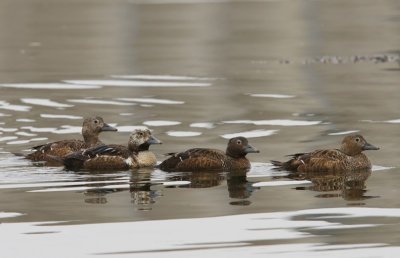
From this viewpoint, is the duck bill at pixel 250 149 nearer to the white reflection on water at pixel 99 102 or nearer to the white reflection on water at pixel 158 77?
the white reflection on water at pixel 99 102

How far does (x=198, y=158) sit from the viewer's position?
680 inches

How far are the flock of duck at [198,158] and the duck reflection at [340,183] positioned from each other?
0.12 metres

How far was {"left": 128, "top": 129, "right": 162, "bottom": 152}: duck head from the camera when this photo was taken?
58.4 feet

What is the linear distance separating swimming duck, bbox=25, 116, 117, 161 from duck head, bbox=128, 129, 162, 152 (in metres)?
0.97

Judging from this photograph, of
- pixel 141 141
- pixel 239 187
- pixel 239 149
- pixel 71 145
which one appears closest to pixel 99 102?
pixel 71 145

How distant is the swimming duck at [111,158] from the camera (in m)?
17.6

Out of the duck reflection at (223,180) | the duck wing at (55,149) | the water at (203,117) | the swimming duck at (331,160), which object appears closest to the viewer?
the water at (203,117)

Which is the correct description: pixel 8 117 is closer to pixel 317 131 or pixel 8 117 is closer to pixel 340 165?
pixel 317 131

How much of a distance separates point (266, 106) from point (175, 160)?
6.10 meters

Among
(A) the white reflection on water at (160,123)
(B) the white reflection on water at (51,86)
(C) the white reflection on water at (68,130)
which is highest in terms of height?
(B) the white reflection on water at (51,86)

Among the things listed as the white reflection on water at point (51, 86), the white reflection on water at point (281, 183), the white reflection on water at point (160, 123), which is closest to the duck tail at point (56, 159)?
the white reflection on water at point (281, 183)

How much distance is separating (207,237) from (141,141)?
16.7ft

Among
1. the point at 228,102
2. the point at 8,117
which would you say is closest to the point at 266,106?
the point at 228,102

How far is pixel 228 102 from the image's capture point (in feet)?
78.4
